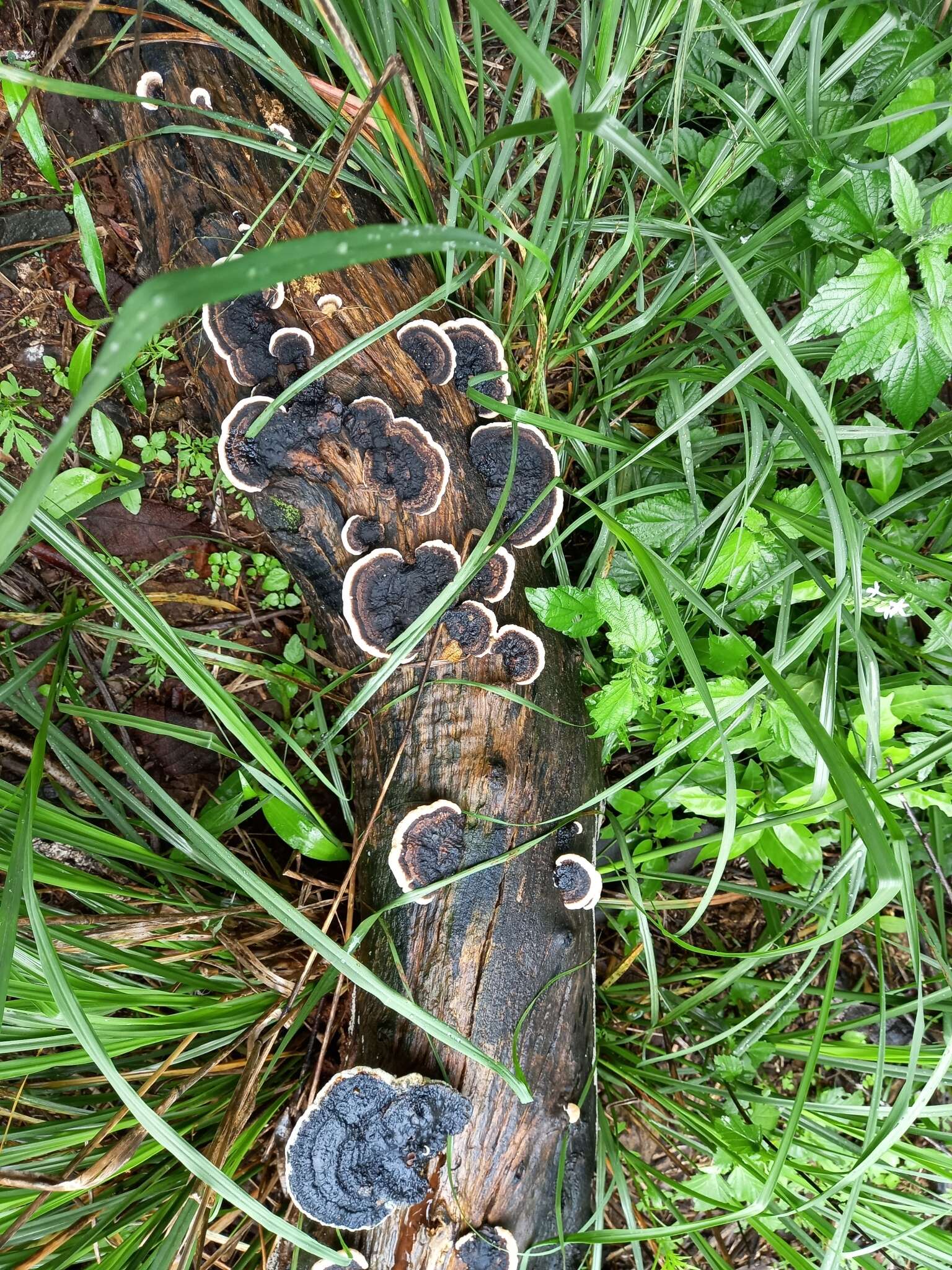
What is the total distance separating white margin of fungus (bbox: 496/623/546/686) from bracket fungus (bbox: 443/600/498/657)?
4 centimetres

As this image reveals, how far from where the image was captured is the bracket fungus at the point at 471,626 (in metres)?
1.83

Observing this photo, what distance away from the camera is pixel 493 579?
1.90 meters

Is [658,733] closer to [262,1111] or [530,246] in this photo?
[530,246]

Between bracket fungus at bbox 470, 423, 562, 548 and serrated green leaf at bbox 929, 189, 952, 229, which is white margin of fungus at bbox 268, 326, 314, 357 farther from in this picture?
serrated green leaf at bbox 929, 189, 952, 229

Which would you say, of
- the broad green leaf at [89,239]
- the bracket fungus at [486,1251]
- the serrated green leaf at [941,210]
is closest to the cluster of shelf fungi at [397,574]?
the bracket fungus at [486,1251]

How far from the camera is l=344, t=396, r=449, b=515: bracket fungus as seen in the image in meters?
1.79

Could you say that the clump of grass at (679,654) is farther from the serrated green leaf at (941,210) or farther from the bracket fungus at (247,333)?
the bracket fungus at (247,333)

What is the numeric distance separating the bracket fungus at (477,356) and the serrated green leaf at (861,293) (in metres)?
0.70

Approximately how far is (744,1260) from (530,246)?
3.15 m

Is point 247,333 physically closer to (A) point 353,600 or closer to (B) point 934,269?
(A) point 353,600

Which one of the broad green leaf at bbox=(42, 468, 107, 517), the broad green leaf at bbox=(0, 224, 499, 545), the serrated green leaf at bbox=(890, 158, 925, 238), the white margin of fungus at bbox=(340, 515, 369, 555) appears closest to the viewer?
the broad green leaf at bbox=(0, 224, 499, 545)

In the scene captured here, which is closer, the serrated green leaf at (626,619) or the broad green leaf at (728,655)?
the serrated green leaf at (626,619)

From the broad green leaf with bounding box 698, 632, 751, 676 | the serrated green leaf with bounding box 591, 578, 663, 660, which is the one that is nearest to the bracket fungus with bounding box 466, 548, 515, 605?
the serrated green leaf with bounding box 591, 578, 663, 660

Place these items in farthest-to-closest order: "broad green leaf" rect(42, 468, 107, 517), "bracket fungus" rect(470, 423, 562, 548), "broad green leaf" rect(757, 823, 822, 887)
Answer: "broad green leaf" rect(42, 468, 107, 517)
"broad green leaf" rect(757, 823, 822, 887)
"bracket fungus" rect(470, 423, 562, 548)
